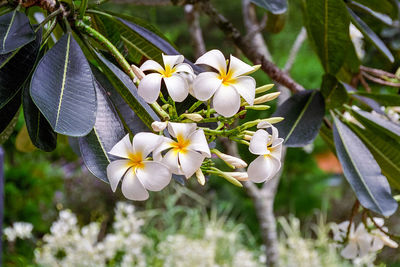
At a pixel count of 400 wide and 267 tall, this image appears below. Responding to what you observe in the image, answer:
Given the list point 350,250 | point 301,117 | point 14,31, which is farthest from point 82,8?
point 350,250

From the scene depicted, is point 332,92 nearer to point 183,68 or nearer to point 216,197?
point 183,68

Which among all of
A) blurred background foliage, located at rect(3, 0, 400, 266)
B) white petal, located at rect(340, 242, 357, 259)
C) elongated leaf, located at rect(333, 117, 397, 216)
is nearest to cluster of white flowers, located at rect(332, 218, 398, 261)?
white petal, located at rect(340, 242, 357, 259)

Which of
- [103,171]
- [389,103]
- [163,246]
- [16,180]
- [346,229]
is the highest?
[103,171]

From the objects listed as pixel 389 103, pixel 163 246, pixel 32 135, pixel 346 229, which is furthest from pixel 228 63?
pixel 163 246

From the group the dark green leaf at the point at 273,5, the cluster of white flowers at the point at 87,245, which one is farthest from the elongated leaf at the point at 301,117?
the cluster of white flowers at the point at 87,245

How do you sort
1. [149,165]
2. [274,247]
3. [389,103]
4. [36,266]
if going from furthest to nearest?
[36,266]
[274,247]
[389,103]
[149,165]

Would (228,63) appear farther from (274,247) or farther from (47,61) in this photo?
(274,247)

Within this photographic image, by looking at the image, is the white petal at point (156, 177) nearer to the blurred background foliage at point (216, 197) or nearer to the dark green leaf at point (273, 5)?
the dark green leaf at point (273, 5)
